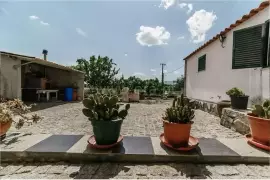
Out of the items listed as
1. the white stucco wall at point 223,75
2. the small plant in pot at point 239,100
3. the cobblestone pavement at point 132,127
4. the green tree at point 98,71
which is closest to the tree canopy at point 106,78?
the green tree at point 98,71

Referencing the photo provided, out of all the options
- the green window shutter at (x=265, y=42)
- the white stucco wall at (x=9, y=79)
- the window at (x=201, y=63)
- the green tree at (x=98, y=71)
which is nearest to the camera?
the green window shutter at (x=265, y=42)

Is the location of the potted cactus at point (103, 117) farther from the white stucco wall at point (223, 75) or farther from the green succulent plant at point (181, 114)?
the white stucco wall at point (223, 75)

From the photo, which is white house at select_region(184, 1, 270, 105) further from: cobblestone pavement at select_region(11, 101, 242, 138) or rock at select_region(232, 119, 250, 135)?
cobblestone pavement at select_region(11, 101, 242, 138)

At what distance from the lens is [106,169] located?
183cm

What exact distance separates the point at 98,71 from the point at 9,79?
11.1 metres

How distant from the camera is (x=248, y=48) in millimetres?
3926

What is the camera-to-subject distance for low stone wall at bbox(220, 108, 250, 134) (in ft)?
10.0

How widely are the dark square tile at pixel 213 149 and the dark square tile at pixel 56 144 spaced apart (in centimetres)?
201

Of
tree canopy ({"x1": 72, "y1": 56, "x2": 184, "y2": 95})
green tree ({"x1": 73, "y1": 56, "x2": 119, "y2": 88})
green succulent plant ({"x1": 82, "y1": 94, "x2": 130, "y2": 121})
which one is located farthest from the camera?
green tree ({"x1": 73, "y1": 56, "x2": 119, "y2": 88})

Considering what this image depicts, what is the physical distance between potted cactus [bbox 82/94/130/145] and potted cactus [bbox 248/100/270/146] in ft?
7.09

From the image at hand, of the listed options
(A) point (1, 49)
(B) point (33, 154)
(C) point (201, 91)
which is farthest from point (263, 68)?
(A) point (1, 49)

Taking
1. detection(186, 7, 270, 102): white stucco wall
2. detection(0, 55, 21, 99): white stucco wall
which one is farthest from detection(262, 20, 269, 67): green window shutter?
detection(0, 55, 21, 99): white stucco wall

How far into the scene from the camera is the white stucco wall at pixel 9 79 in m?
6.46

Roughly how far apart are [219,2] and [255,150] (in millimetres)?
4514
